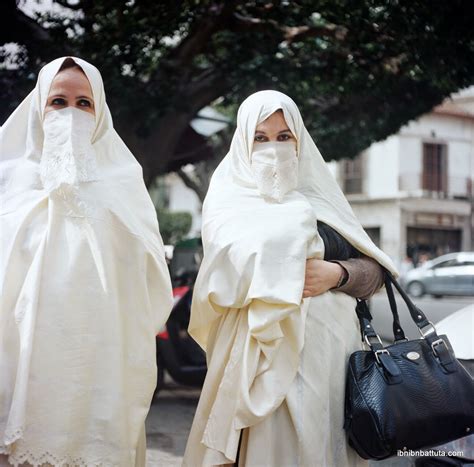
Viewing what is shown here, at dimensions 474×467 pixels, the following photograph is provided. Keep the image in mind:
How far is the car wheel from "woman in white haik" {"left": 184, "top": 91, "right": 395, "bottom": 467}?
62.5 ft

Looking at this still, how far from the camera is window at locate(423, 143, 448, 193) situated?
2913cm

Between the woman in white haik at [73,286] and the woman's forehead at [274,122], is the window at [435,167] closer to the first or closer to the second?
the woman's forehead at [274,122]

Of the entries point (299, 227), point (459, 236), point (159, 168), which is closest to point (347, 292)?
point (299, 227)

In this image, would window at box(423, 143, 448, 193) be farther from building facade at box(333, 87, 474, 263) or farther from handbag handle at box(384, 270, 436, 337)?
handbag handle at box(384, 270, 436, 337)

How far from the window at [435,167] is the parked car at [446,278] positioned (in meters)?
9.10

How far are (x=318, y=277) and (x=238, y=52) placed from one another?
4631 mm

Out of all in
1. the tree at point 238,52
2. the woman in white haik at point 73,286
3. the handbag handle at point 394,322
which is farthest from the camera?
the tree at point 238,52

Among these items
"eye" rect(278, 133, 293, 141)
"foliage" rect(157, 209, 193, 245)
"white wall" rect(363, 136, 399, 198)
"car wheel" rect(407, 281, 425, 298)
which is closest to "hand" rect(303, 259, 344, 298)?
"eye" rect(278, 133, 293, 141)

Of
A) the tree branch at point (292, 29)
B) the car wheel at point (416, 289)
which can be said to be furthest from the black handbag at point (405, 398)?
the car wheel at point (416, 289)

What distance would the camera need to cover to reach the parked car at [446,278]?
64.2 ft

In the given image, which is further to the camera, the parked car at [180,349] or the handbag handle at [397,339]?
the parked car at [180,349]

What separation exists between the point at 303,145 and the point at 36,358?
130 centimetres

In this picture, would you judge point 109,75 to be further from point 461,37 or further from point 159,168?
point 461,37

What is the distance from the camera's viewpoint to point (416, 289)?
20984 mm
